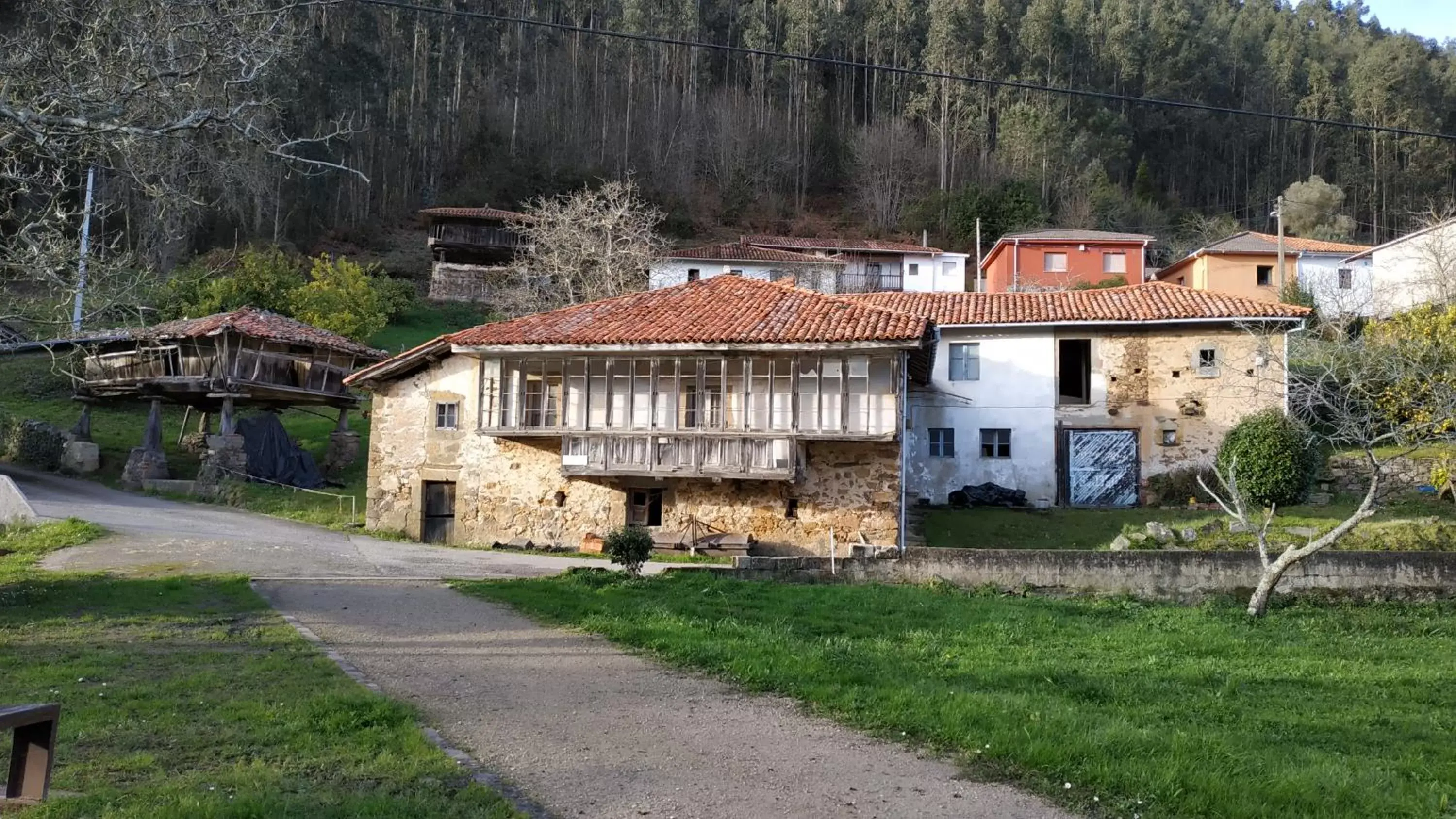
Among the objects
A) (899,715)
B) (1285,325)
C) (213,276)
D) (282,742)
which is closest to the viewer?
(282,742)

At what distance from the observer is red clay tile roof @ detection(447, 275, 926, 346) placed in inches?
787

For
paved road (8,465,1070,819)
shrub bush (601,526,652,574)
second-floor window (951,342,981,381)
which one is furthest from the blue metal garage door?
paved road (8,465,1070,819)

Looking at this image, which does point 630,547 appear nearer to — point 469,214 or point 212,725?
point 212,725

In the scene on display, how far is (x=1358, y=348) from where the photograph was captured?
17.3m

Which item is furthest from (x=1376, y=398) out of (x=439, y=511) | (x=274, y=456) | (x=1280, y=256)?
(x=274, y=456)

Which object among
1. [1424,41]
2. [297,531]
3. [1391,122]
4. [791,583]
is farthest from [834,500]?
[1424,41]

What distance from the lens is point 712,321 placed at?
21.3 m

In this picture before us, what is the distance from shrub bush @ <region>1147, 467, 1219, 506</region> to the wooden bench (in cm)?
2413

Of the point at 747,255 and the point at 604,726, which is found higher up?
the point at 747,255

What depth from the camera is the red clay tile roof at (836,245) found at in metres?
→ 51.4

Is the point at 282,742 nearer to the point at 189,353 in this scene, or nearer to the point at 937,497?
the point at 937,497

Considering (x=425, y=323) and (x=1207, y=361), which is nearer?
(x=1207, y=361)

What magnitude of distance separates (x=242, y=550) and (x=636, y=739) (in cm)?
1392

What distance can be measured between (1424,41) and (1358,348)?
7924cm
